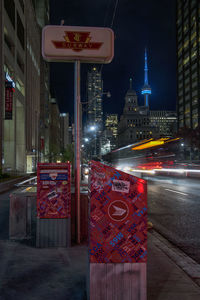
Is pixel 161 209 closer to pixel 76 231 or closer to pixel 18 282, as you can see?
pixel 76 231

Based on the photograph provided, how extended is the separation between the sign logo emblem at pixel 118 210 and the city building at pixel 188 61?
330 ft

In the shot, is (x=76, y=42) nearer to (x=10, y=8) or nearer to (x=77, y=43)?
(x=77, y=43)

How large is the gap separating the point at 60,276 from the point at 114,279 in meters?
1.46

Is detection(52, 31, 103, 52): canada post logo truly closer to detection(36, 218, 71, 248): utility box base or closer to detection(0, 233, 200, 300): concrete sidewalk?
detection(36, 218, 71, 248): utility box base

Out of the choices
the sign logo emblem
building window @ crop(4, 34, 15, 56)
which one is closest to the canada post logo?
the sign logo emblem

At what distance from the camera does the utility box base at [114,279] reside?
3.03 m

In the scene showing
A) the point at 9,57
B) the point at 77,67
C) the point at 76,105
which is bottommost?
the point at 76,105

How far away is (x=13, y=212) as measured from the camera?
6105mm

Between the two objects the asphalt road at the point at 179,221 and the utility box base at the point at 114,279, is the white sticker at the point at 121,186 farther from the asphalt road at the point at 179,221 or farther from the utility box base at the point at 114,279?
the asphalt road at the point at 179,221

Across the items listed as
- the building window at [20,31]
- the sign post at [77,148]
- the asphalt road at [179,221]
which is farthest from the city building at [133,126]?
the sign post at [77,148]

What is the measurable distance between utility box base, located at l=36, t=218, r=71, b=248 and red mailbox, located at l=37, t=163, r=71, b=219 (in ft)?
0.42

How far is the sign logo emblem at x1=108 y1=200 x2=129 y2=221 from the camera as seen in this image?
120 inches

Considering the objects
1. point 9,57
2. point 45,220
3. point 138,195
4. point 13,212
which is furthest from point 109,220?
point 9,57

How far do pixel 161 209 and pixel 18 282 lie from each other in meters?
7.94
